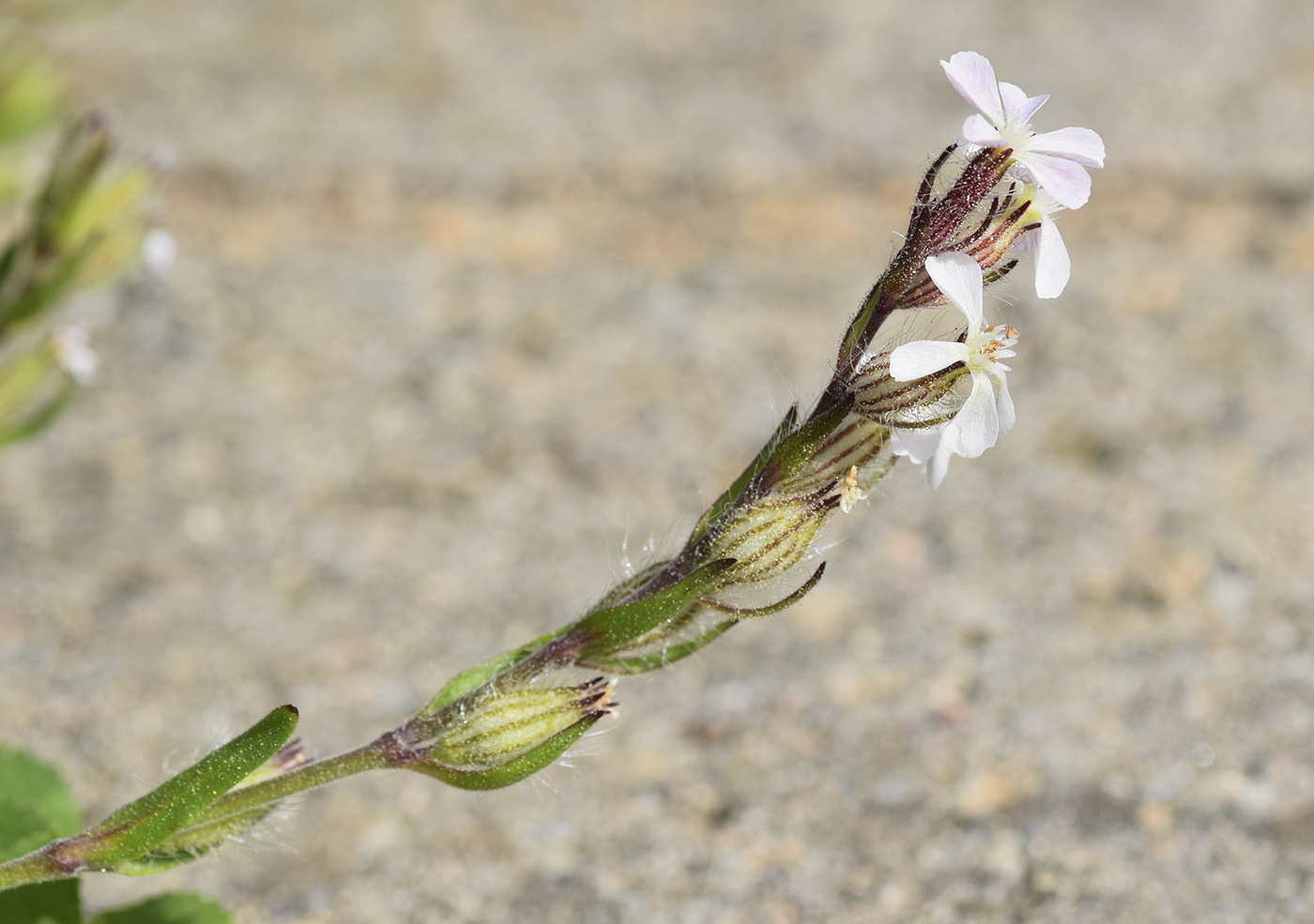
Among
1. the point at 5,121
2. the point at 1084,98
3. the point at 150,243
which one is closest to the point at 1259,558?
the point at 1084,98

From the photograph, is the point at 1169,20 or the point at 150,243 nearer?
the point at 150,243

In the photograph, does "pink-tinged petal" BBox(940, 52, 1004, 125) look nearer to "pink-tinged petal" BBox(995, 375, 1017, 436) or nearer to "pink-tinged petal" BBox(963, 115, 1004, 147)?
"pink-tinged petal" BBox(963, 115, 1004, 147)

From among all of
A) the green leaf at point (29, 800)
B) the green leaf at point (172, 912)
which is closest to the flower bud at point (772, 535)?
the green leaf at point (172, 912)

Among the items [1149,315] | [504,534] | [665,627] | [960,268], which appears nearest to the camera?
[960,268]

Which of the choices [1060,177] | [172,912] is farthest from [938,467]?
[172,912]

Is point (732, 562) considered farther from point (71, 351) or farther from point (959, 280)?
point (71, 351)

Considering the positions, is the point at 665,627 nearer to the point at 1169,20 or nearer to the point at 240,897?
the point at 240,897
